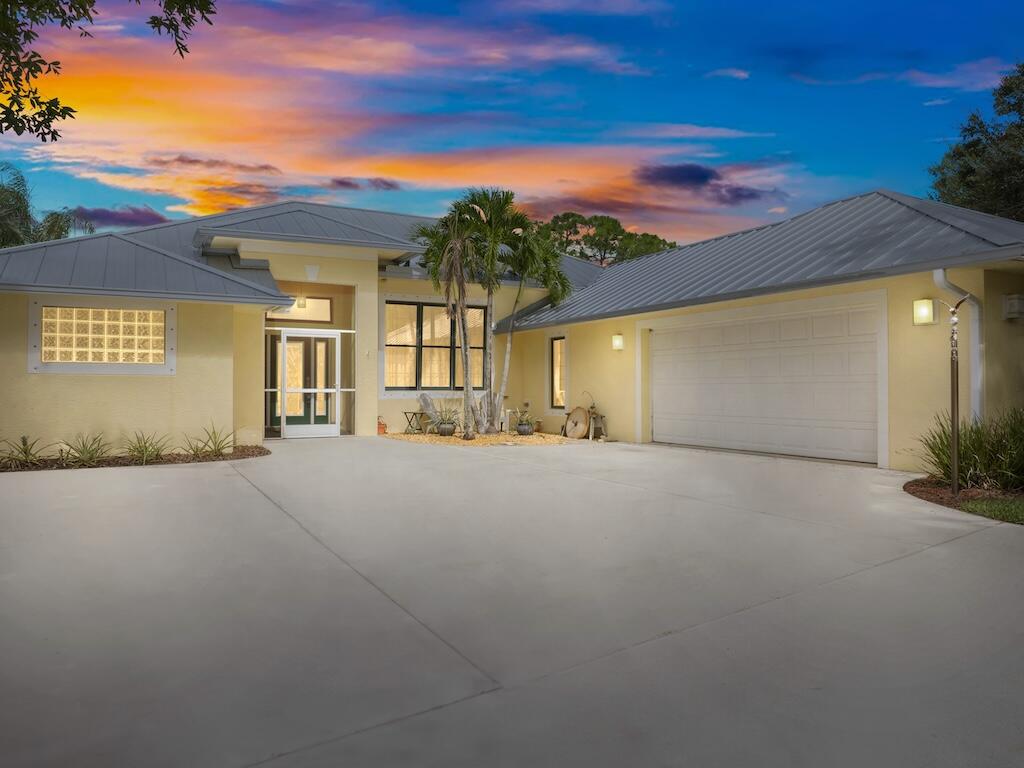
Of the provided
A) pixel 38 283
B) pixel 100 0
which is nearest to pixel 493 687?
pixel 100 0

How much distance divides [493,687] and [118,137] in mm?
19305

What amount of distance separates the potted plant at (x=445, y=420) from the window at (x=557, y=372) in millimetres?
2359

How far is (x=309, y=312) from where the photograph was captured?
15.2 m

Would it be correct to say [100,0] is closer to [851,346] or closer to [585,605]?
[585,605]

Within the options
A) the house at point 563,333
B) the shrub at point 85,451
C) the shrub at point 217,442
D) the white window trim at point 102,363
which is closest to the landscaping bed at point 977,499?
the house at point 563,333

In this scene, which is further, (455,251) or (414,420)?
(414,420)

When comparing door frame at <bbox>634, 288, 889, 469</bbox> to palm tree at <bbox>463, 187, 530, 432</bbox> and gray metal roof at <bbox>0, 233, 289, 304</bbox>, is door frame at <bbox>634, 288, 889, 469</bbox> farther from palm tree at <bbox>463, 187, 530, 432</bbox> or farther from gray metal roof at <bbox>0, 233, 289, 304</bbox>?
gray metal roof at <bbox>0, 233, 289, 304</bbox>

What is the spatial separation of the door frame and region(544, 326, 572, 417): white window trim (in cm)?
241

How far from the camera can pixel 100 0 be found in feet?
18.9

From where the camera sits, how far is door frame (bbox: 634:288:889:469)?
Result: 9.13 meters

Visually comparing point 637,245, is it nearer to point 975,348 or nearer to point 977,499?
point 975,348

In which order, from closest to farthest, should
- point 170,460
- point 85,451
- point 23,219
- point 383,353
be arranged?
point 85,451 → point 170,460 → point 383,353 → point 23,219

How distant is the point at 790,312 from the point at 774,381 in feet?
3.68

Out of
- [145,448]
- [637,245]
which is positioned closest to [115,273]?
[145,448]
